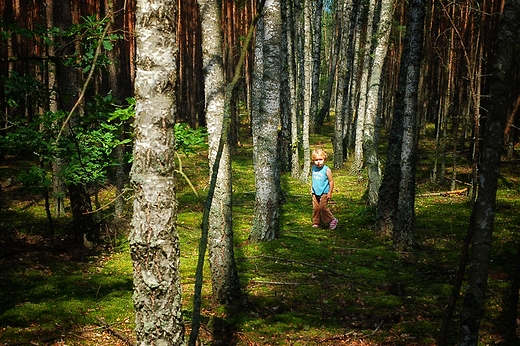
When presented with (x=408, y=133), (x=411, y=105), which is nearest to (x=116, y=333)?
(x=408, y=133)

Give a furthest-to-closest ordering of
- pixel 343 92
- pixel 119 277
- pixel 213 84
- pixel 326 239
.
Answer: pixel 343 92 < pixel 326 239 < pixel 119 277 < pixel 213 84

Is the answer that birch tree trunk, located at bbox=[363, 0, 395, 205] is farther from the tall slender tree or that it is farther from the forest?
the tall slender tree

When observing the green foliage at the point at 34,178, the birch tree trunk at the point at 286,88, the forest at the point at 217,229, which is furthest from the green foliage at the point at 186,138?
the birch tree trunk at the point at 286,88

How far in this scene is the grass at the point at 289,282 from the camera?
504cm

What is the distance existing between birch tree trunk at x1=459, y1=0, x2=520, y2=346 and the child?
19.9 ft

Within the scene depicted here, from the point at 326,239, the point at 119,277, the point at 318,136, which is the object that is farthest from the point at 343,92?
the point at 119,277

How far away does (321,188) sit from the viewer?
9.91 m

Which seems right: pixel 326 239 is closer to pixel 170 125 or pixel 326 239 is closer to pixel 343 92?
pixel 170 125

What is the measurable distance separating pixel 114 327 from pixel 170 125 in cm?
330

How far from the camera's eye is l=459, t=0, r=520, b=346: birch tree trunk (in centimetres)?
355

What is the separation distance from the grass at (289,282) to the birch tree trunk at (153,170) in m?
2.24

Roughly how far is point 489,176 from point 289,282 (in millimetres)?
3811

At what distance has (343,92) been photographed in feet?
68.9

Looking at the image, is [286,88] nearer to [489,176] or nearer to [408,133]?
[408,133]
